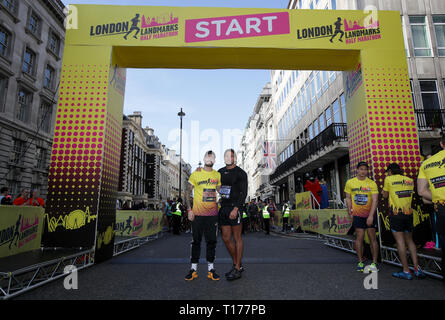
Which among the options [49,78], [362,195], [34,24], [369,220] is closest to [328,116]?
[362,195]

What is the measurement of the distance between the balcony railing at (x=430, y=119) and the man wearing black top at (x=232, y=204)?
46.1 feet

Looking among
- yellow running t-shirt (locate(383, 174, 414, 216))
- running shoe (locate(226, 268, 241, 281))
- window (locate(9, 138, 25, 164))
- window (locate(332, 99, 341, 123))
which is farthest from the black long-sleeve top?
window (locate(9, 138, 25, 164))

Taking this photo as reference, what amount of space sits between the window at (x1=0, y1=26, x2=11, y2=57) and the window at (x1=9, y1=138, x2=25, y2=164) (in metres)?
5.75

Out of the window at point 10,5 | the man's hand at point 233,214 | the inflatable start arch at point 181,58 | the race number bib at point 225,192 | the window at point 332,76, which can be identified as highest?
the window at point 10,5

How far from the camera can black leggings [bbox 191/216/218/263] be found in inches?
181

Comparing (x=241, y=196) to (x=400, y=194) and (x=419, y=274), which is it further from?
(x=419, y=274)

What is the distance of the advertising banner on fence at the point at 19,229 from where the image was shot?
224 inches

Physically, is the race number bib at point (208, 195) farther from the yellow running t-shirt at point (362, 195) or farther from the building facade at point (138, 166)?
the building facade at point (138, 166)

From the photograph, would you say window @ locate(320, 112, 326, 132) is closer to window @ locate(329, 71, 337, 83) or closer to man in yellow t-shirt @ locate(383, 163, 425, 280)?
window @ locate(329, 71, 337, 83)

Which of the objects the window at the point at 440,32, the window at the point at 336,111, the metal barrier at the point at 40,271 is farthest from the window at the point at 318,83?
the metal barrier at the point at 40,271

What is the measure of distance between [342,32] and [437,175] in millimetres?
4290

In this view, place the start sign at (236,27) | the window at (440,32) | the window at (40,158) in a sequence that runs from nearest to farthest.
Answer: the start sign at (236,27) → the window at (440,32) → the window at (40,158)
